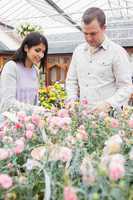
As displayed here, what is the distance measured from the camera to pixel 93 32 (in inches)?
76.5

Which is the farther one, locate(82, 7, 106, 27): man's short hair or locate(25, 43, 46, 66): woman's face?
locate(25, 43, 46, 66): woman's face

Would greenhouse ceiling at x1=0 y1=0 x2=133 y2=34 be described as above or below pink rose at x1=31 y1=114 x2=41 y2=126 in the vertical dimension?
above

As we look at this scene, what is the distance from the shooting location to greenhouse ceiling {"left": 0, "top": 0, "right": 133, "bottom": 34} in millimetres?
11273

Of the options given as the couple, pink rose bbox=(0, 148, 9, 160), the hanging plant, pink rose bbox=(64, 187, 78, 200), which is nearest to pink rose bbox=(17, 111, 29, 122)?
pink rose bbox=(0, 148, 9, 160)

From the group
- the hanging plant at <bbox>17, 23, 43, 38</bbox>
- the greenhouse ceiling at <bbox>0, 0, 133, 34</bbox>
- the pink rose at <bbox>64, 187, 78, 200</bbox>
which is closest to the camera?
the pink rose at <bbox>64, 187, 78, 200</bbox>

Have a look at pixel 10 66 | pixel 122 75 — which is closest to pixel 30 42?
pixel 10 66

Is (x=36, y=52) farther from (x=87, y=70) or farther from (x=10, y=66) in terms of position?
(x=87, y=70)

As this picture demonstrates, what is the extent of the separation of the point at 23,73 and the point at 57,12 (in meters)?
9.60

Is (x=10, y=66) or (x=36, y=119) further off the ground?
(x=10, y=66)

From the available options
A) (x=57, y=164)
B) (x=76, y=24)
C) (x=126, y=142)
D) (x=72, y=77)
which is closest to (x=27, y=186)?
(x=57, y=164)

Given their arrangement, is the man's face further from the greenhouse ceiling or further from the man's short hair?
the greenhouse ceiling

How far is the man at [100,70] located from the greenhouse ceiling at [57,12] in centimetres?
876

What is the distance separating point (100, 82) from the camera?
2150 mm

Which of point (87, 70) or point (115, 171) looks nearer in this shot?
point (115, 171)
